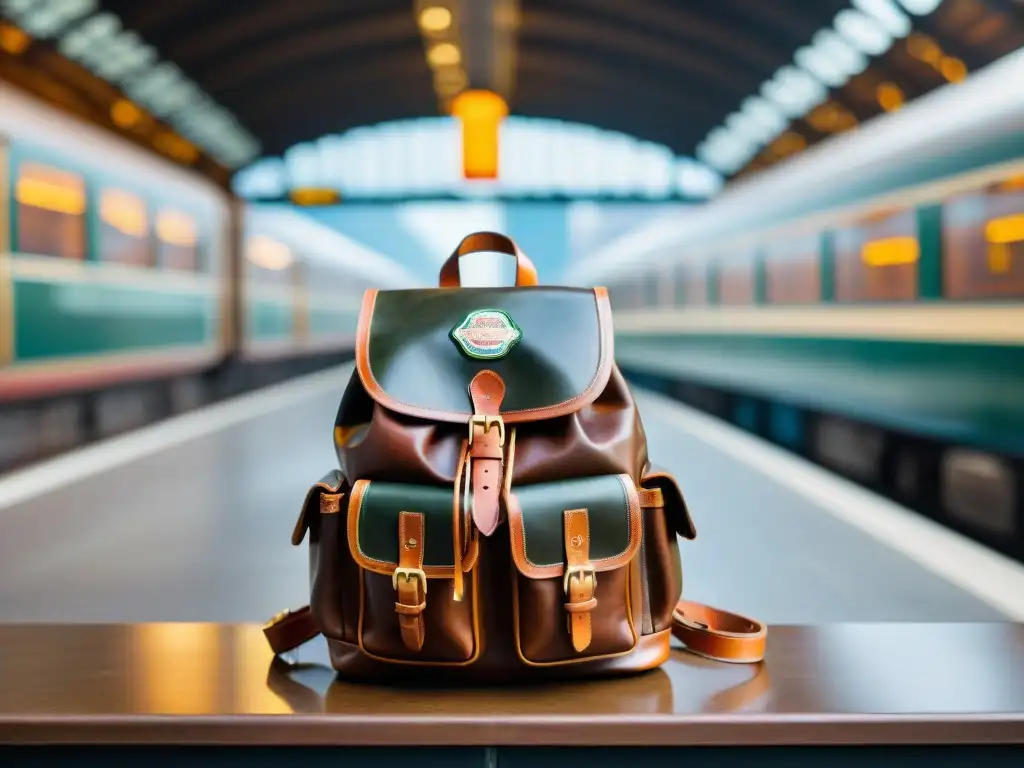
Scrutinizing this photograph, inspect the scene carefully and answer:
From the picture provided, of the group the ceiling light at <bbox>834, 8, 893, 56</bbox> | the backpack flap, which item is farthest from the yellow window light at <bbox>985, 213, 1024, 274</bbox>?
the ceiling light at <bbox>834, 8, 893, 56</bbox>

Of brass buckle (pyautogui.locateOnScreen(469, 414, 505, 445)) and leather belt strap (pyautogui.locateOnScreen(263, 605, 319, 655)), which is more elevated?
brass buckle (pyautogui.locateOnScreen(469, 414, 505, 445))

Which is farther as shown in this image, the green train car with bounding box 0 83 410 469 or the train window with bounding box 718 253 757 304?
the train window with bounding box 718 253 757 304

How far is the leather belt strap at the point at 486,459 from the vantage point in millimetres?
1943

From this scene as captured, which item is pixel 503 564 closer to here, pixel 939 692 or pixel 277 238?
pixel 939 692

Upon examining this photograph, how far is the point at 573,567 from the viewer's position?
195 centimetres

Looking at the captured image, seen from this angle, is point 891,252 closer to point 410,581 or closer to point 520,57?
point 410,581

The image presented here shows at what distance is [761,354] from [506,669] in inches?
304

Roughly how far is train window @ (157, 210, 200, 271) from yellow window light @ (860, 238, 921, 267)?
7.12 metres

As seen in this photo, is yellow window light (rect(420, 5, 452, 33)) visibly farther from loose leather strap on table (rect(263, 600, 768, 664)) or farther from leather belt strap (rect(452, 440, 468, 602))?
leather belt strap (rect(452, 440, 468, 602))

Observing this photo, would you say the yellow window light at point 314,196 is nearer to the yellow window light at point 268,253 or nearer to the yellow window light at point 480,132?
the yellow window light at point 268,253

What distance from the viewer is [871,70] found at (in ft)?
53.5

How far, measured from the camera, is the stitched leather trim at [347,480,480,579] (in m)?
1.95

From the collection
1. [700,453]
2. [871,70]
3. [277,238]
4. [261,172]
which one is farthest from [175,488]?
[261,172]

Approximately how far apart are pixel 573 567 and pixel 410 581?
0.29 meters
